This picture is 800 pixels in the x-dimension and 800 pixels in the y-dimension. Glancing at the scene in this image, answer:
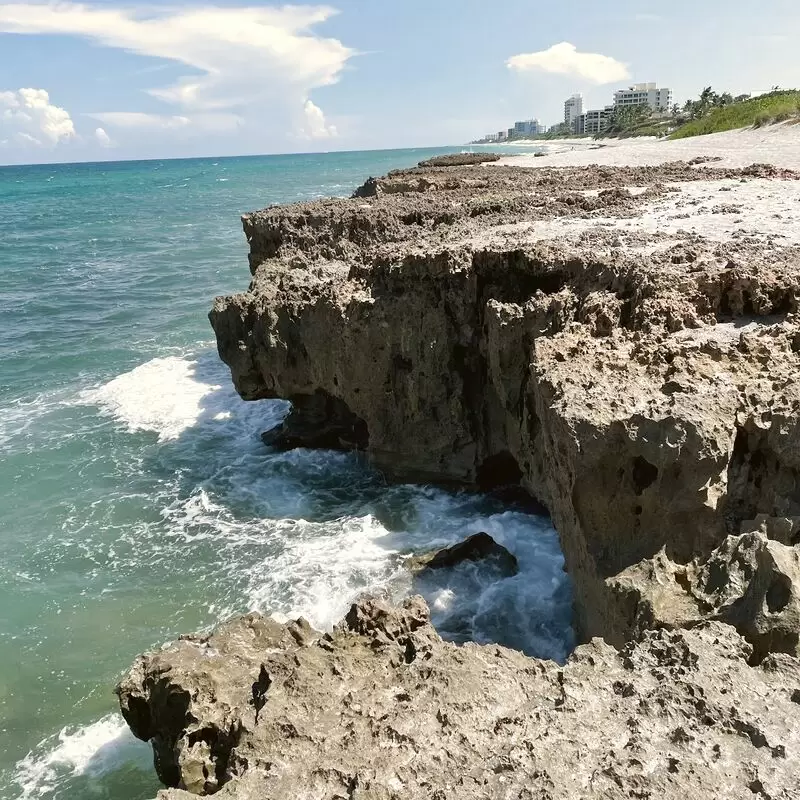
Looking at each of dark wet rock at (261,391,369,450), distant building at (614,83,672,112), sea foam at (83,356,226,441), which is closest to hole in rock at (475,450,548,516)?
dark wet rock at (261,391,369,450)

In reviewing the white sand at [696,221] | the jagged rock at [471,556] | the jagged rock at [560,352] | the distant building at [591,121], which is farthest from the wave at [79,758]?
the distant building at [591,121]

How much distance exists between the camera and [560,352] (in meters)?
8.16

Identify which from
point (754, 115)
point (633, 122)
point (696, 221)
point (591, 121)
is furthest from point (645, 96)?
point (696, 221)

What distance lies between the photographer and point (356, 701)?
450cm

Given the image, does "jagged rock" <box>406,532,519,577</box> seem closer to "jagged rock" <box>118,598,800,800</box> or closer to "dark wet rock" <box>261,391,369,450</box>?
"dark wet rock" <box>261,391,369,450</box>

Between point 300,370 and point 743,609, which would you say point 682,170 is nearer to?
point 300,370

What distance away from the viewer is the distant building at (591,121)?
161637 millimetres

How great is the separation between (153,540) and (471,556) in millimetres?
6112

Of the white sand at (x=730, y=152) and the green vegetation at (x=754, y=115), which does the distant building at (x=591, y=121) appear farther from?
the white sand at (x=730, y=152)

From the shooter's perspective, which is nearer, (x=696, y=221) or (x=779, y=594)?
(x=779, y=594)

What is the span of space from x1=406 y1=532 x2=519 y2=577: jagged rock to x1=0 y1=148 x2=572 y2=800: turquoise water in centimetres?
32

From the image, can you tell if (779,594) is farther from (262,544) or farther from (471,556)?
(262,544)

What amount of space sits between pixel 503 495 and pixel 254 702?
26.3ft

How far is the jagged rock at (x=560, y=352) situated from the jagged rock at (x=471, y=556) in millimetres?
1130
